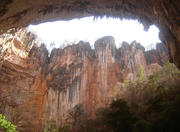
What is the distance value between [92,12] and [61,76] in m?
10.2

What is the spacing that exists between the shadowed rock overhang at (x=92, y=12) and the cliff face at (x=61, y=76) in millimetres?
7439

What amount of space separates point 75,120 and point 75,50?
7.74 metres

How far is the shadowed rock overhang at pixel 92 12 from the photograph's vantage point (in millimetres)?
7000

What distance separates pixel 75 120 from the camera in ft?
48.6

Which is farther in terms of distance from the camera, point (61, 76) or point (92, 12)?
point (61, 76)

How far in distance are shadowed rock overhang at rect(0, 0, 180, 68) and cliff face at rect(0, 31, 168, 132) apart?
24.4ft

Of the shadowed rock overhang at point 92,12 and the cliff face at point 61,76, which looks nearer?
the shadowed rock overhang at point 92,12

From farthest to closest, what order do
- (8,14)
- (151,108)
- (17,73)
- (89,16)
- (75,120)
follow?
(17,73)
(75,120)
(89,16)
(151,108)
(8,14)

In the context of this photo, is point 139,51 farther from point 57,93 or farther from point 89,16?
point 89,16

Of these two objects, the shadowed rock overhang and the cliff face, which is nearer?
the shadowed rock overhang

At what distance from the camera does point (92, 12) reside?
9.43m

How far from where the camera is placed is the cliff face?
16.5m

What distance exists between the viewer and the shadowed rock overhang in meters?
A: 7.00

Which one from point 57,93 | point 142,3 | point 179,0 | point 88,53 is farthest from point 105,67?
point 179,0
